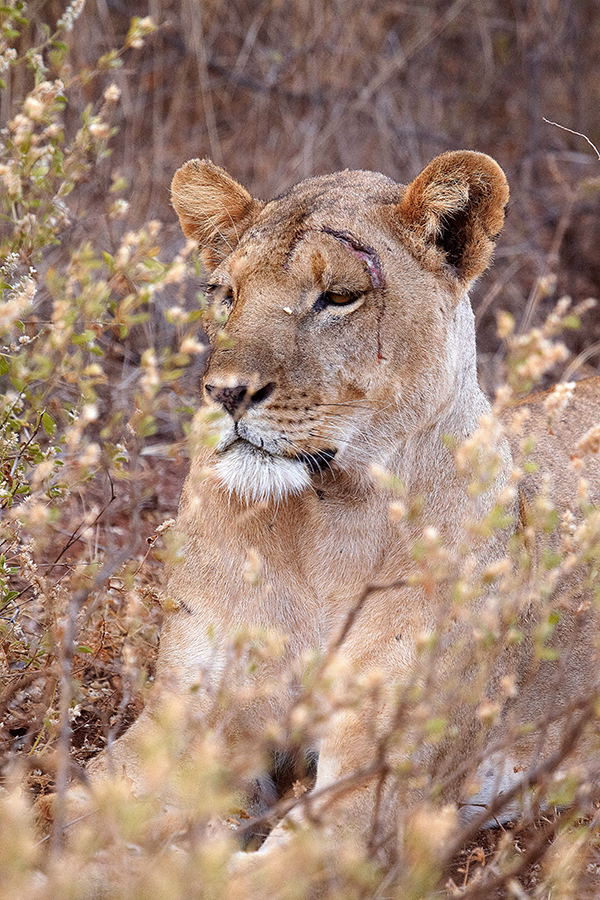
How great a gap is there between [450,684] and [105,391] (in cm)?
345

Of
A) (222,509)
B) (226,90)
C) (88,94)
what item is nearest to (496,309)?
(226,90)

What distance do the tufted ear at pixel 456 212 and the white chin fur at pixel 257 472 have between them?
0.67 meters

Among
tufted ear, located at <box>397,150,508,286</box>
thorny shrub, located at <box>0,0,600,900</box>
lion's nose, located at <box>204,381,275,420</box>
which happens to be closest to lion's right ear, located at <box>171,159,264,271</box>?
thorny shrub, located at <box>0,0,600,900</box>

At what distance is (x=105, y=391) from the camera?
16.4ft

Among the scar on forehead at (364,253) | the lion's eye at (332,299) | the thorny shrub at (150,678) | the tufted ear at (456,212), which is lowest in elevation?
the thorny shrub at (150,678)

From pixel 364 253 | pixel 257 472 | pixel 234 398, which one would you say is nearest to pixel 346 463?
pixel 257 472

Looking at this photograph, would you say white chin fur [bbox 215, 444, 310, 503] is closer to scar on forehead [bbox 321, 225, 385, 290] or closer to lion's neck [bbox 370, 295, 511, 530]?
lion's neck [bbox 370, 295, 511, 530]

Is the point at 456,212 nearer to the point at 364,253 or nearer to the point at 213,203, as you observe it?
the point at 364,253

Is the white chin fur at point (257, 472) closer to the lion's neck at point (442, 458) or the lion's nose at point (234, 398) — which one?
the lion's nose at point (234, 398)

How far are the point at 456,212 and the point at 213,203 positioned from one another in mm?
705

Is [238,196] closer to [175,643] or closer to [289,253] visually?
[289,253]

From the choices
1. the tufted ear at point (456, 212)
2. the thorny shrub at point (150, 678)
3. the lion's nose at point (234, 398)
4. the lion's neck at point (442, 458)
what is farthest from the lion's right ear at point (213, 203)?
the lion's nose at point (234, 398)

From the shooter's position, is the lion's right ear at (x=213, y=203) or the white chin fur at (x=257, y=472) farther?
the lion's right ear at (x=213, y=203)

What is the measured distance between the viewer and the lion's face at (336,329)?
2.48 metres
